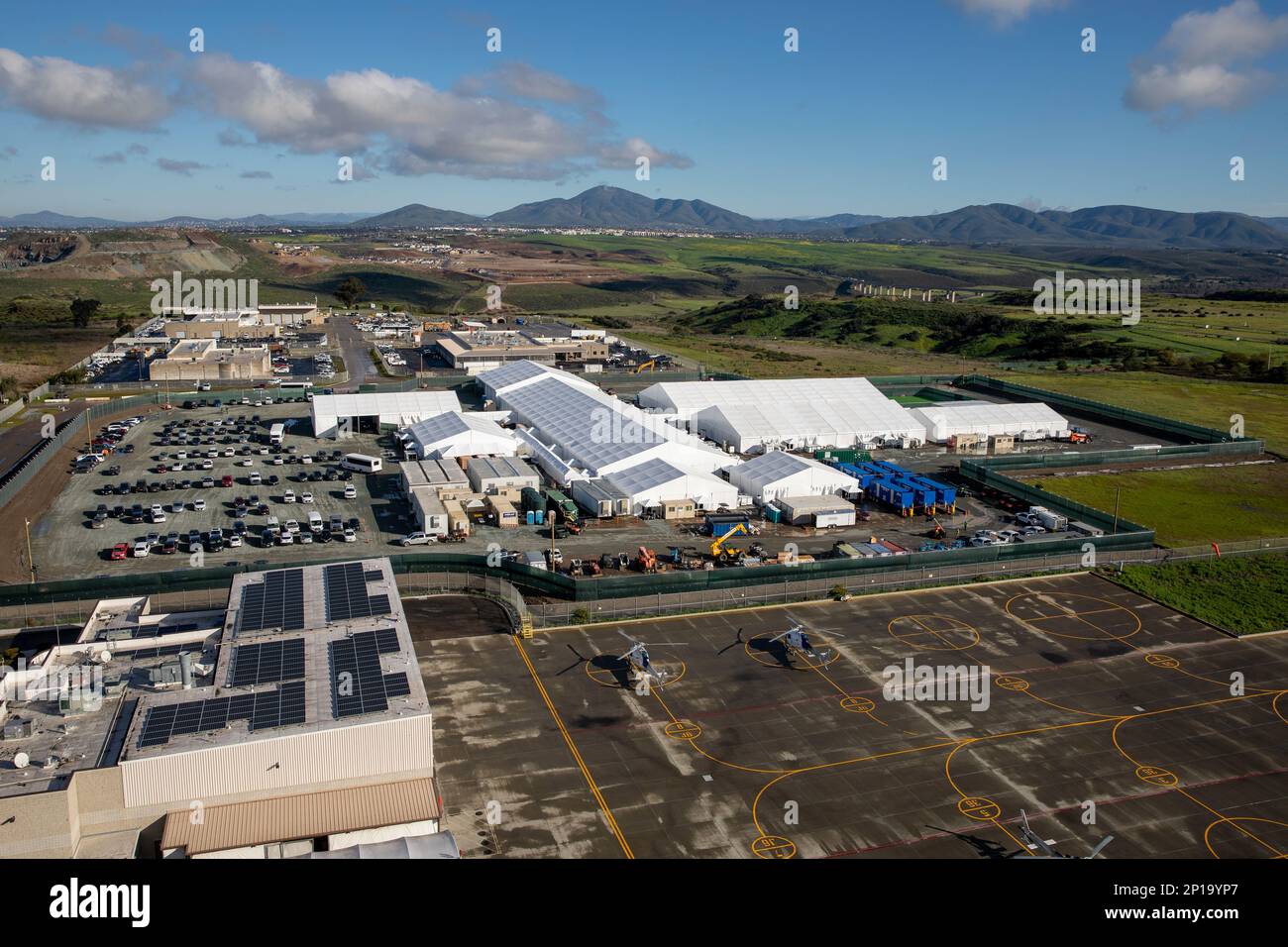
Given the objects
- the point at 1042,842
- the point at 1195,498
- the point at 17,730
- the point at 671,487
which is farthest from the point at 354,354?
the point at 1042,842

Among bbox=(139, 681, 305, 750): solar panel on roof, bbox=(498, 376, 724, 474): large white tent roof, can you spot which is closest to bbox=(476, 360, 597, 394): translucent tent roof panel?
bbox=(498, 376, 724, 474): large white tent roof

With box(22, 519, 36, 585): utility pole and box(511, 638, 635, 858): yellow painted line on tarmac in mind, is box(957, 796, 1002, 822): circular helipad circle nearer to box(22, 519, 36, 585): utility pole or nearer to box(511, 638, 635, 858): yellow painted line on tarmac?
box(511, 638, 635, 858): yellow painted line on tarmac

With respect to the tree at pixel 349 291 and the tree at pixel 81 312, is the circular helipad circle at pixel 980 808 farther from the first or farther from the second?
the tree at pixel 349 291

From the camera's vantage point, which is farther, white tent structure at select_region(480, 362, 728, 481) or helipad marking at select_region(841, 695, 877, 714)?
white tent structure at select_region(480, 362, 728, 481)

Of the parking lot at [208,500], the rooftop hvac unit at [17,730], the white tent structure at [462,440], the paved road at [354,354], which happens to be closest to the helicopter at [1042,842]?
the rooftop hvac unit at [17,730]
